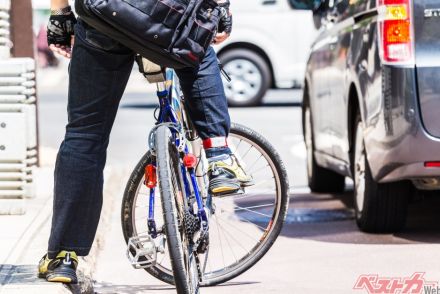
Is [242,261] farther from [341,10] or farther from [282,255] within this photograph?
[341,10]

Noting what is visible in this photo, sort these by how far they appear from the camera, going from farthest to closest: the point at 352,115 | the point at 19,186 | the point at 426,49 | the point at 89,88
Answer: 1. the point at 352,115
2. the point at 19,186
3. the point at 426,49
4. the point at 89,88

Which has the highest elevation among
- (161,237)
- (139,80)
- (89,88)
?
(89,88)

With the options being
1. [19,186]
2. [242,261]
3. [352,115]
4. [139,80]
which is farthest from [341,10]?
[139,80]

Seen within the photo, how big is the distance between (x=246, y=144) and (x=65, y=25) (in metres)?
1.04

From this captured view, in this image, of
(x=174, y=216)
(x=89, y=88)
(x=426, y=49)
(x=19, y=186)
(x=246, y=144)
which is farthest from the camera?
(x=19, y=186)

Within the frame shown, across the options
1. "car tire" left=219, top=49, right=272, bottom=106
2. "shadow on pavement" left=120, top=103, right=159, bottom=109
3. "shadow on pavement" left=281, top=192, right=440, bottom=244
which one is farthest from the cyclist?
"shadow on pavement" left=120, top=103, right=159, bottom=109

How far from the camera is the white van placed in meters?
18.6

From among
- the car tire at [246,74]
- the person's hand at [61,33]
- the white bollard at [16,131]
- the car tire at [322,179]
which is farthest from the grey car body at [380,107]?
the car tire at [246,74]

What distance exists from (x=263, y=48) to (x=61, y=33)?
45.1 feet

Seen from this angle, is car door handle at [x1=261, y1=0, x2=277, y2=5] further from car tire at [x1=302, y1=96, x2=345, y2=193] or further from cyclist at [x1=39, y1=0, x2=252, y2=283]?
cyclist at [x1=39, y1=0, x2=252, y2=283]

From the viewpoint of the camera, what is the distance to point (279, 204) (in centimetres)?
587

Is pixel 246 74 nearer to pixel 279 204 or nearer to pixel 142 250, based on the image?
pixel 279 204

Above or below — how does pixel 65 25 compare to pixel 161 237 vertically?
above

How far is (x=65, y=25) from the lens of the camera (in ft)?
16.8
